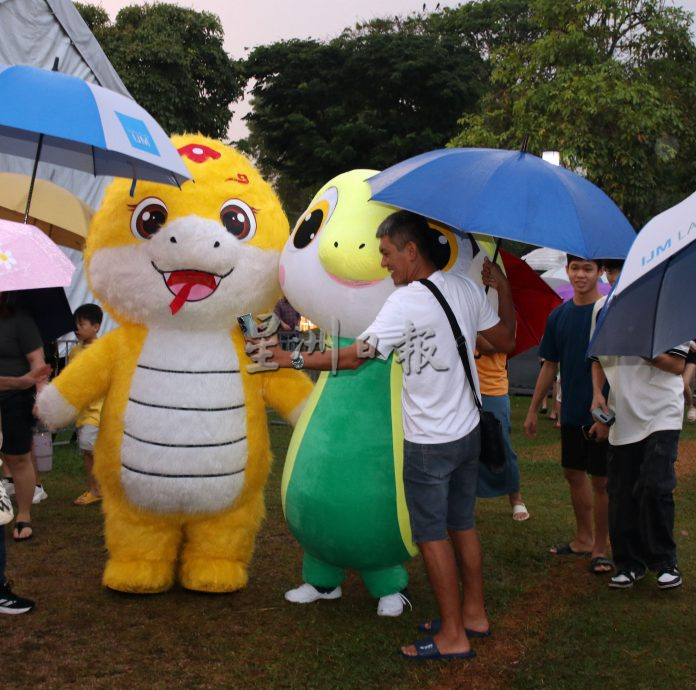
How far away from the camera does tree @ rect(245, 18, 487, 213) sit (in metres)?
25.5

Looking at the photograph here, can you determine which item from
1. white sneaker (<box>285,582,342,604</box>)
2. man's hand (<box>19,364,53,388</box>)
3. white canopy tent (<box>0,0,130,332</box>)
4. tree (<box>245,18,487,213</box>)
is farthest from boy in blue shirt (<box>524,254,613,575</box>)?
tree (<box>245,18,487,213</box>)

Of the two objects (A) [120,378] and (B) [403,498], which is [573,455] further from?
(A) [120,378]

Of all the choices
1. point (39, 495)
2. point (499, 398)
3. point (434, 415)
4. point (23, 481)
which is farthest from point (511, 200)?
point (39, 495)

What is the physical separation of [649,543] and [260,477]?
75.5 inches

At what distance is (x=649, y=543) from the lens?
4.33 m

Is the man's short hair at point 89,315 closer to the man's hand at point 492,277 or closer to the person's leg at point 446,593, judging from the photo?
the man's hand at point 492,277

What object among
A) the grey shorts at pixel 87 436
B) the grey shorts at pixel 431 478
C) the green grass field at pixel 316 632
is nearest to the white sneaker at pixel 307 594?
the green grass field at pixel 316 632

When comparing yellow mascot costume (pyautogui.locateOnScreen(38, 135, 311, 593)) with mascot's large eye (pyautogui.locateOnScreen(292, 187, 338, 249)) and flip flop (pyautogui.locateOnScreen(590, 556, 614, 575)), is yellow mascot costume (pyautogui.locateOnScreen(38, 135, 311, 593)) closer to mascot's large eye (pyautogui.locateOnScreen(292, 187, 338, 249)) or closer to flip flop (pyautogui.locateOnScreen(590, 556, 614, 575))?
mascot's large eye (pyautogui.locateOnScreen(292, 187, 338, 249))

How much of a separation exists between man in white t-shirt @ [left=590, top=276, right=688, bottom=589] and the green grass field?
0.21 meters

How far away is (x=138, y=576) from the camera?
4.09 m

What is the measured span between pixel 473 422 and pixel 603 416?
44.1 inches

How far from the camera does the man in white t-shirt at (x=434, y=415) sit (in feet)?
11.1

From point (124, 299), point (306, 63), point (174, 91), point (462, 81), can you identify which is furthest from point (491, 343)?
point (306, 63)

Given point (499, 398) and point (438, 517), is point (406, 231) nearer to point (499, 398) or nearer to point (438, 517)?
point (438, 517)
